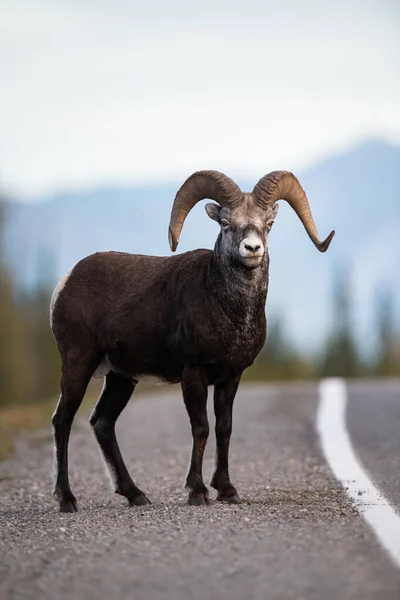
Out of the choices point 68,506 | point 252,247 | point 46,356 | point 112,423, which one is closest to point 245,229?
point 252,247

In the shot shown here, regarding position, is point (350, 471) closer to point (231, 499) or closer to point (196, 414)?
point (231, 499)

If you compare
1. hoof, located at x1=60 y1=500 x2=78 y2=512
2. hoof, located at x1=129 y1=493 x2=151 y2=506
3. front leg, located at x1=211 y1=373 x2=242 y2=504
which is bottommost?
hoof, located at x1=60 y1=500 x2=78 y2=512

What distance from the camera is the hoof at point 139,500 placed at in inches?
421

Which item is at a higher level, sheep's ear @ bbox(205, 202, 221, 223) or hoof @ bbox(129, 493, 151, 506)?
sheep's ear @ bbox(205, 202, 221, 223)

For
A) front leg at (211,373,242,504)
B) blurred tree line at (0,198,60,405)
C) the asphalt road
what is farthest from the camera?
blurred tree line at (0,198,60,405)

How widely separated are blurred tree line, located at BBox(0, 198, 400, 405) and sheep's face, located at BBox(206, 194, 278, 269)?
43858mm

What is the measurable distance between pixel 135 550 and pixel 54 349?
57623 millimetres

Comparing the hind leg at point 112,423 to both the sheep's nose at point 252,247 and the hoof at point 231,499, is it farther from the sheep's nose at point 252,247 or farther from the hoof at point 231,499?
the sheep's nose at point 252,247

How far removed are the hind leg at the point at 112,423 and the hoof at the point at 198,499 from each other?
932 millimetres

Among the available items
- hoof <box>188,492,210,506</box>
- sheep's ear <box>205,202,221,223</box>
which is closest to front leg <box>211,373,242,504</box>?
hoof <box>188,492,210,506</box>

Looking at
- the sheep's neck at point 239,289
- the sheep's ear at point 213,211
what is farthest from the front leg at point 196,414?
the sheep's ear at point 213,211

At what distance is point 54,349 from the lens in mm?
64562

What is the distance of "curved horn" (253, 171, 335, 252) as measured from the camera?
10555mm

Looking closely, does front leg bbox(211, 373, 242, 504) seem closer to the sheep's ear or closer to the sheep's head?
the sheep's head
